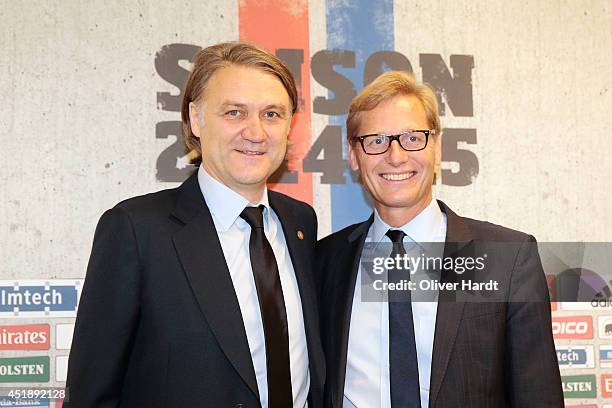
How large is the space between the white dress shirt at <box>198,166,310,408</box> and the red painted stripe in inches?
31.8

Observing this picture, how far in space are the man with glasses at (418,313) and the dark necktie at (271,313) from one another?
0.73 ft

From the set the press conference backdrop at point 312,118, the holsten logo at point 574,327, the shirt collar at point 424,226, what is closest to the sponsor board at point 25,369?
the press conference backdrop at point 312,118

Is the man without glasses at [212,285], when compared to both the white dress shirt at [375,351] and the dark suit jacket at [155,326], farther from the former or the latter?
the white dress shirt at [375,351]

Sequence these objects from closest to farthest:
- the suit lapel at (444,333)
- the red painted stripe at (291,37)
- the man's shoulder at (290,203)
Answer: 1. the suit lapel at (444,333)
2. the man's shoulder at (290,203)
3. the red painted stripe at (291,37)

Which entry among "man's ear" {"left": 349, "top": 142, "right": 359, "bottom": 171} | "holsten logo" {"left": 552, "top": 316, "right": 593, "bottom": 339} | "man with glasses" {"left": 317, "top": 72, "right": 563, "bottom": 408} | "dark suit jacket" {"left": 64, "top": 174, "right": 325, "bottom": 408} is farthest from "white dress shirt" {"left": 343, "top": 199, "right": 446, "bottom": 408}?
"holsten logo" {"left": 552, "top": 316, "right": 593, "bottom": 339}

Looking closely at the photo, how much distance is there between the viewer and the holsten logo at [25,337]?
8.63ft

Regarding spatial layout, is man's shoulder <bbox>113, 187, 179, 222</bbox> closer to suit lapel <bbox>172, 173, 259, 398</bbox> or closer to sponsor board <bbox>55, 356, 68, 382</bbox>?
suit lapel <bbox>172, 173, 259, 398</bbox>

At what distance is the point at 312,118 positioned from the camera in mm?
2865

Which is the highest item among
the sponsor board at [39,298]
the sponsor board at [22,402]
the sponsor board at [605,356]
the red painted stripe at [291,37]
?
the red painted stripe at [291,37]

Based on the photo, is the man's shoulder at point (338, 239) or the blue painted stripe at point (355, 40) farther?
the blue painted stripe at point (355, 40)

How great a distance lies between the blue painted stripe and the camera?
2881mm

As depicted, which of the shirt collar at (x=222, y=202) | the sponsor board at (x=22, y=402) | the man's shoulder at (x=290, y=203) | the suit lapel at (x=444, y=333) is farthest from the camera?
the sponsor board at (x=22, y=402)

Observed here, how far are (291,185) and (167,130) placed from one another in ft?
2.04

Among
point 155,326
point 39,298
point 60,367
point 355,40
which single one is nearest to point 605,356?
point 355,40
